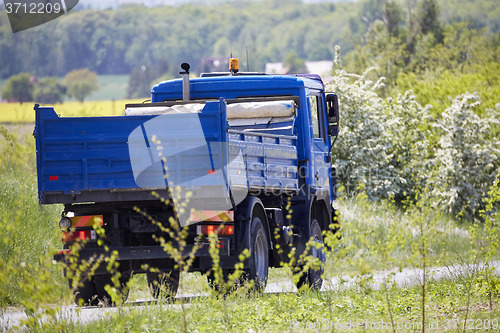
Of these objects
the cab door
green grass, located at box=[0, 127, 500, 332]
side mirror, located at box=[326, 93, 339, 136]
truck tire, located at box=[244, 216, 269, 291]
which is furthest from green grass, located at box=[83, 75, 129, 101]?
truck tire, located at box=[244, 216, 269, 291]

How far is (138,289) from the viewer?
50.0ft

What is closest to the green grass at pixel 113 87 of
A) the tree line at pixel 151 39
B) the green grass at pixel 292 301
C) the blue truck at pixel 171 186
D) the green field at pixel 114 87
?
the green field at pixel 114 87

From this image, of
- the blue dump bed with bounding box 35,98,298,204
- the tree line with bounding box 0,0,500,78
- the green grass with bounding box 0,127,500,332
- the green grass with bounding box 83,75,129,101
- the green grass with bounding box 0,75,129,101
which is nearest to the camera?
the green grass with bounding box 0,127,500,332

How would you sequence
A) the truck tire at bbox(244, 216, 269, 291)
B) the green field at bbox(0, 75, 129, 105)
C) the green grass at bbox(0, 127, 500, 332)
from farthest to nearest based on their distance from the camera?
the green field at bbox(0, 75, 129, 105)
the truck tire at bbox(244, 216, 269, 291)
the green grass at bbox(0, 127, 500, 332)

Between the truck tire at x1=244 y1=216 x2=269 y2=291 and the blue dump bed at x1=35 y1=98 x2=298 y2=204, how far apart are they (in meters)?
0.92

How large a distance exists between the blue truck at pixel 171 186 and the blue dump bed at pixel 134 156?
1 cm

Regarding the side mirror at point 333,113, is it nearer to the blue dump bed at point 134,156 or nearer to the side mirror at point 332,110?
the side mirror at point 332,110

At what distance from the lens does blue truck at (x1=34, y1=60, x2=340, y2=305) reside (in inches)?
403

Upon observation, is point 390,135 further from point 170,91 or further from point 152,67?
point 152,67

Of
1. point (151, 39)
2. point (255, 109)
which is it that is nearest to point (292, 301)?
point (255, 109)

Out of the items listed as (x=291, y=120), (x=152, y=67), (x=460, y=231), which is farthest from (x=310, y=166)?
(x=152, y=67)

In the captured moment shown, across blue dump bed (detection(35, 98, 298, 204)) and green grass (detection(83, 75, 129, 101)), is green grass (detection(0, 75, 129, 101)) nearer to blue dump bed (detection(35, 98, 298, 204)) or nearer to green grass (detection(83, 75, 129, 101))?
green grass (detection(83, 75, 129, 101))

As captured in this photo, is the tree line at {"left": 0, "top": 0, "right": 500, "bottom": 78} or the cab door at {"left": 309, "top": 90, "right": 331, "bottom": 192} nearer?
the cab door at {"left": 309, "top": 90, "right": 331, "bottom": 192}

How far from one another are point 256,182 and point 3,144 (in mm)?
10998
